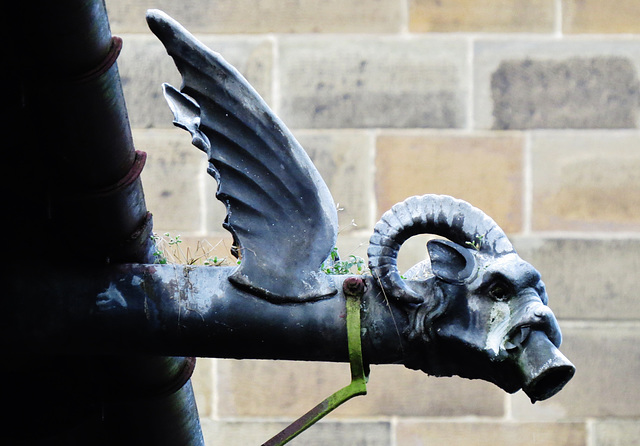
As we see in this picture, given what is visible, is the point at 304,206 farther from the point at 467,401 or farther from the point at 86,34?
the point at 467,401

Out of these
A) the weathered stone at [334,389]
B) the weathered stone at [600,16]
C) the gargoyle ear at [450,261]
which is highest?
the weathered stone at [600,16]

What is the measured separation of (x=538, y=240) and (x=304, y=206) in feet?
7.39

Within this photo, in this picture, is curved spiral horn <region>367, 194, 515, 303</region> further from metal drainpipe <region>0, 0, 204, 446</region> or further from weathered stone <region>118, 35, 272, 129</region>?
weathered stone <region>118, 35, 272, 129</region>

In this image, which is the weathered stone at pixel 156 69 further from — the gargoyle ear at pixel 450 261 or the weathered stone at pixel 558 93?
the gargoyle ear at pixel 450 261

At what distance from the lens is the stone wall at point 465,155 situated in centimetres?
385

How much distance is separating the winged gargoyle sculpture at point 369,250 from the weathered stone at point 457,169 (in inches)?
82.7

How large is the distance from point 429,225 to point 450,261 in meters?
0.07

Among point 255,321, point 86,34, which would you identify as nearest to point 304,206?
point 255,321

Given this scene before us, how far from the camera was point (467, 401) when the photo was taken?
3875 millimetres

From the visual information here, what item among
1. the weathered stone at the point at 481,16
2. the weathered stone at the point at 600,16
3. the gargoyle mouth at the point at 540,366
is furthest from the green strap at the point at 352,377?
the weathered stone at the point at 600,16

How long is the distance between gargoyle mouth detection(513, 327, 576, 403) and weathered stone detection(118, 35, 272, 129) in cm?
239

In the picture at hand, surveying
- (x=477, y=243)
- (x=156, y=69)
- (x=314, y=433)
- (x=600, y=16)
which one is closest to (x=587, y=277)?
(x=600, y=16)

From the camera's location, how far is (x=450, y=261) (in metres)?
1.72

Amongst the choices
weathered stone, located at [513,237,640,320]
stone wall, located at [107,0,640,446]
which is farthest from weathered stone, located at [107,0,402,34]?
weathered stone, located at [513,237,640,320]
